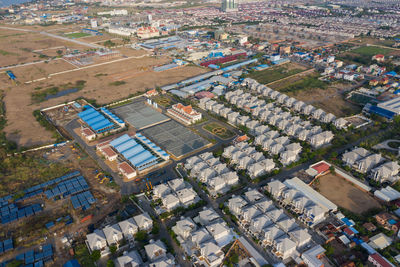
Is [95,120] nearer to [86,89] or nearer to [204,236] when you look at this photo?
[86,89]

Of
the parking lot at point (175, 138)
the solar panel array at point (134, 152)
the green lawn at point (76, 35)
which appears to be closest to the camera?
the solar panel array at point (134, 152)

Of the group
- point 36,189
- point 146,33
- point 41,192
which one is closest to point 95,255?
point 41,192

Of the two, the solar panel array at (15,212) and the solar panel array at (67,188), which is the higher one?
the solar panel array at (67,188)

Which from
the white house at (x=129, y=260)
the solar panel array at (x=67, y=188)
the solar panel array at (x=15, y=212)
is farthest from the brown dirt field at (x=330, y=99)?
the solar panel array at (x=15, y=212)

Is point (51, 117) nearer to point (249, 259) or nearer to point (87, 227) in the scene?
point (87, 227)

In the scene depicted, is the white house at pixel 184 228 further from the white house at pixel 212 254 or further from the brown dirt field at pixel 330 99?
the brown dirt field at pixel 330 99

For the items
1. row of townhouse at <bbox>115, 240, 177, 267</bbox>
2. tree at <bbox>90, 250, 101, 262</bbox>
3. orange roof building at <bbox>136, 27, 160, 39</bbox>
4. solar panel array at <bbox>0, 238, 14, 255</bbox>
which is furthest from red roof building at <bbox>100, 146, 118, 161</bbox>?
orange roof building at <bbox>136, 27, 160, 39</bbox>

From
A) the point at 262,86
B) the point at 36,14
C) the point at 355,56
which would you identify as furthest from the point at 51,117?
the point at 36,14

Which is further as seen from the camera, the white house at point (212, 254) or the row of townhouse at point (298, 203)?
the row of townhouse at point (298, 203)
